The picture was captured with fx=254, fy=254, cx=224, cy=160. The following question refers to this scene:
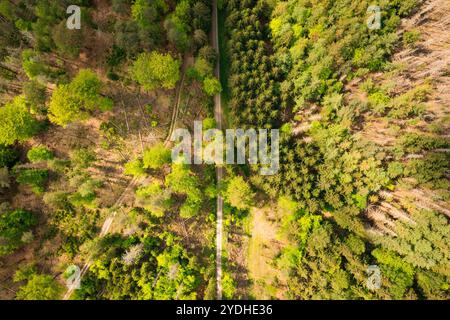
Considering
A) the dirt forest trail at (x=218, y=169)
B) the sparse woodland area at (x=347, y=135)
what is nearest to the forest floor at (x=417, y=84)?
the sparse woodland area at (x=347, y=135)

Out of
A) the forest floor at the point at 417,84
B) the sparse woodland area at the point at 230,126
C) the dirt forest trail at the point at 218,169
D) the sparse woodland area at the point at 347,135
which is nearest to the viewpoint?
the sparse woodland area at the point at 230,126

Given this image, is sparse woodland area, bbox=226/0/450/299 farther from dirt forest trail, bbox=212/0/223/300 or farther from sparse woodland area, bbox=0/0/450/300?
dirt forest trail, bbox=212/0/223/300

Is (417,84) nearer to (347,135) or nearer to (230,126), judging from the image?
(347,135)

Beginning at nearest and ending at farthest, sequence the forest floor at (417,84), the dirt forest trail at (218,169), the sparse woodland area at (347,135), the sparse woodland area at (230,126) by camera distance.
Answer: the sparse woodland area at (230,126), the sparse woodland area at (347,135), the forest floor at (417,84), the dirt forest trail at (218,169)

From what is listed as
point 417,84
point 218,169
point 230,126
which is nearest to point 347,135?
point 417,84

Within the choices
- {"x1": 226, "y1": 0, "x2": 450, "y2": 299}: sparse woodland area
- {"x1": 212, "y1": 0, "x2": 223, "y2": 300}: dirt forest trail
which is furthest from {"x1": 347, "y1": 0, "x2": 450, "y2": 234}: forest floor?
{"x1": 212, "y1": 0, "x2": 223, "y2": 300}: dirt forest trail

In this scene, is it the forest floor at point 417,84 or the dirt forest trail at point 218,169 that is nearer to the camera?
the forest floor at point 417,84

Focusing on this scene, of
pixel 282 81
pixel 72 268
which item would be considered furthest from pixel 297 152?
pixel 72 268

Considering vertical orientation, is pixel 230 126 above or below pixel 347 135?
above

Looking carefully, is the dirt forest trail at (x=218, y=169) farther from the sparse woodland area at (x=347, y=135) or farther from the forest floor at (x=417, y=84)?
the forest floor at (x=417, y=84)
